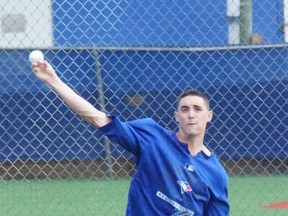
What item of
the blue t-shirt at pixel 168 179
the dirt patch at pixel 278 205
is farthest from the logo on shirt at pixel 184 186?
the dirt patch at pixel 278 205

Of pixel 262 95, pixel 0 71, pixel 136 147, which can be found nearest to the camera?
pixel 136 147

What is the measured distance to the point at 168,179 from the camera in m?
4.80

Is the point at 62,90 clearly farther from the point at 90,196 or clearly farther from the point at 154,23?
the point at 154,23

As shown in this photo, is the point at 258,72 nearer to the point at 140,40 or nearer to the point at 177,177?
the point at 140,40

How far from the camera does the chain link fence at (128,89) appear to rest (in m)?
7.68

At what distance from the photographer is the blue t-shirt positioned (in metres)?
4.77

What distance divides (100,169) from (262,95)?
1576 mm

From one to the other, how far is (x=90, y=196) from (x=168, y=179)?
334cm

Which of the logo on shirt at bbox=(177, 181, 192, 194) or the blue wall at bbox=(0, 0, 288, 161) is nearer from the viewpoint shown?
the logo on shirt at bbox=(177, 181, 192, 194)

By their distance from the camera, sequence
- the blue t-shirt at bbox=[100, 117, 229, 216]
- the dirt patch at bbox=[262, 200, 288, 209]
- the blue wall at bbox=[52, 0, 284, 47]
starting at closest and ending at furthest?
the blue t-shirt at bbox=[100, 117, 229, 216] → the dirt patch at bbox=[262, 200, 288, 209] → the blue wall at bbox=[52, 0, 284, 47]

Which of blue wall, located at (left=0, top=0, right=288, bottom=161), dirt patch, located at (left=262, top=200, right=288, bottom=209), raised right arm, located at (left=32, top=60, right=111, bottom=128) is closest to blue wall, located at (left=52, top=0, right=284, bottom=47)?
blue wall, located at (left=0, top=0, right=288, bottom=161)

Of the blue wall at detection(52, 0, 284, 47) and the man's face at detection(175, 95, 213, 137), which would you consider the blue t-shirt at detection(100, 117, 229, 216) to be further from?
the blue wall at detection(52, 0, 284, 47)

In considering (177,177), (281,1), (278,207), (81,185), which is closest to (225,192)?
(177,177)

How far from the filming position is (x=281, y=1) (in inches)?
339
